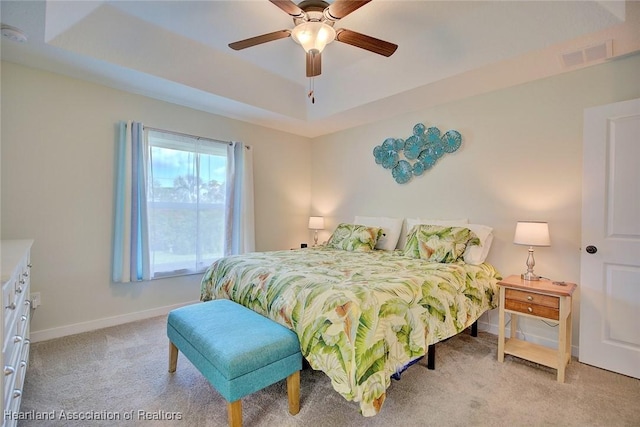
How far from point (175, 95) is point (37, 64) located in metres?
Answer: 1.08

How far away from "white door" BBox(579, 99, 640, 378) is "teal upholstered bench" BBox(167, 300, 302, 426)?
2304 millimetres

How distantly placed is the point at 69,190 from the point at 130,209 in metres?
0.51

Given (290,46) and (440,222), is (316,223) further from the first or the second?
(290,46)

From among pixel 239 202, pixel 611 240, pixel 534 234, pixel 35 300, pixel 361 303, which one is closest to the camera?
pixel 361 303

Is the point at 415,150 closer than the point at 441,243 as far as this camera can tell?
No

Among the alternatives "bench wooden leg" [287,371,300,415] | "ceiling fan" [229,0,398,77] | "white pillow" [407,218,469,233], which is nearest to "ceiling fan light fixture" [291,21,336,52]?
"ceiling fan" [229,0,398,77]

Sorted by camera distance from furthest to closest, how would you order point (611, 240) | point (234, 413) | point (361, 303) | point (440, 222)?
point (440, 222)
point (611, 240)
point (361, 303)
point (234, 413)

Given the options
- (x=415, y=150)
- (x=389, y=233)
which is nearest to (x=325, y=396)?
(x=389, y=233)

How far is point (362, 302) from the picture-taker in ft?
5.45

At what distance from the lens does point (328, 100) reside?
12.2 feet

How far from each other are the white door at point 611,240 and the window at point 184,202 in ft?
12.0

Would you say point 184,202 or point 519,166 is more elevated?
point 519,166

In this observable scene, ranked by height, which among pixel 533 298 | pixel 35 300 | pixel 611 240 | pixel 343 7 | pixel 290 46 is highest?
pixel 290 46

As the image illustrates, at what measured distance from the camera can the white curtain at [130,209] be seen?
302cm
